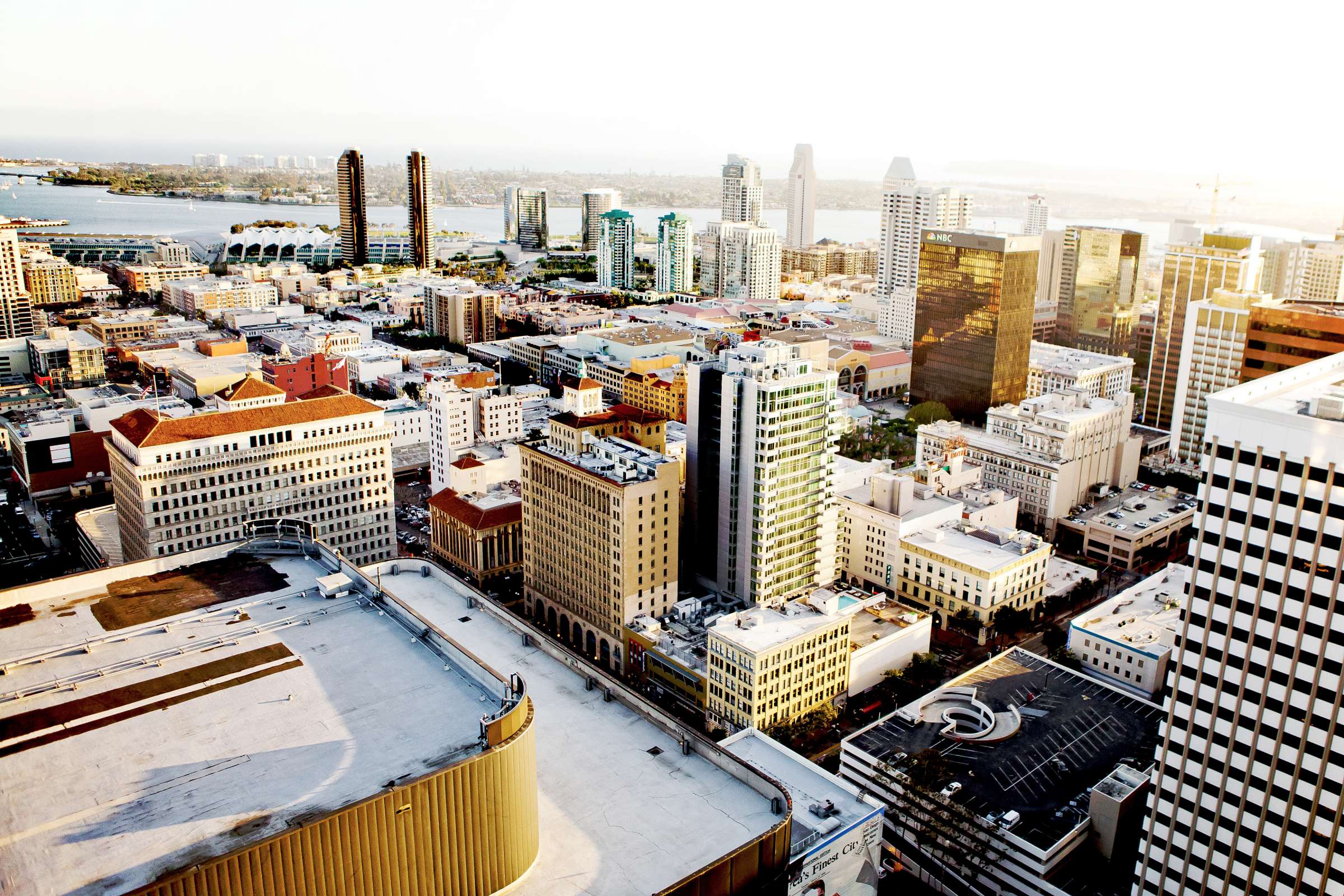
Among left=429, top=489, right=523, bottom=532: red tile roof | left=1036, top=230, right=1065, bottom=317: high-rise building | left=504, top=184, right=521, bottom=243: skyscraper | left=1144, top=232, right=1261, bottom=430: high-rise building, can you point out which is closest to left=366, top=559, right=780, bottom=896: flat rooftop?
left=429, top=489, right=523, bottom=532: red tile roof

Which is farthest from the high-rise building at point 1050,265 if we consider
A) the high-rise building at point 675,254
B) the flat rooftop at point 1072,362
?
the high-rise building at point 675,254

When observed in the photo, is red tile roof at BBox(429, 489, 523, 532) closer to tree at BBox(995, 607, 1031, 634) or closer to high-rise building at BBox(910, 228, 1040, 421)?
tree at BBox(995, 607, 1031, 634)

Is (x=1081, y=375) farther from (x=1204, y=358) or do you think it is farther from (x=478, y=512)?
(x=478, y=512)

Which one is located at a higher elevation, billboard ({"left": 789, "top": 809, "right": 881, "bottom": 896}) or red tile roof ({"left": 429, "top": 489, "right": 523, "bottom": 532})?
red tile roof ({"left": 429, "top": 489, "right": 523, "bottom": 532})

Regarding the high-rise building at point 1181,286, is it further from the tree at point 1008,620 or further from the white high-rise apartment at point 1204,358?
the tree at point 1008,620

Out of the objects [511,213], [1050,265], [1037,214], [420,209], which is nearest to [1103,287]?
[1050,265]

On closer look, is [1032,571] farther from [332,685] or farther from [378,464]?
[332,685]

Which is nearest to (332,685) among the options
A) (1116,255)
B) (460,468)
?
(460,468)
